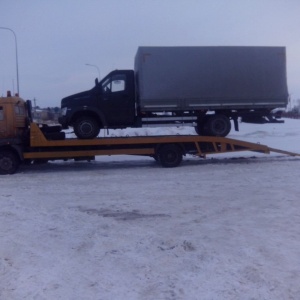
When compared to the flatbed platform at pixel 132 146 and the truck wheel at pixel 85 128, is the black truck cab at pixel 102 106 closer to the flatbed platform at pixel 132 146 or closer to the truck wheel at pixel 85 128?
the truck wheel at pixel 85 128

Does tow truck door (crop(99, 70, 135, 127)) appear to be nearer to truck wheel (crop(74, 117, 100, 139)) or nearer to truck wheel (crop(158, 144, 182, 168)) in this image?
truck wheel (crop(74, 117, 100, 139))

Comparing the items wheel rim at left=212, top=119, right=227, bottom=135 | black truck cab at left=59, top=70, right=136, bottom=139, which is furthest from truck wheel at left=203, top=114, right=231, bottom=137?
black truck cab at left=59, top=70, right=136, bottom=139

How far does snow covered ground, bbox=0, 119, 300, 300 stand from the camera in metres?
5.77

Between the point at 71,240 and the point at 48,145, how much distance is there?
896 cm

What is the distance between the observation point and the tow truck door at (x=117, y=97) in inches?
652

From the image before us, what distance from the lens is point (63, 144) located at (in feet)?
52.7

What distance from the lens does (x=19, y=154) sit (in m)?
15.9

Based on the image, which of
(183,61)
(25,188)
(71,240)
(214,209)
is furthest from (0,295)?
(183,61)

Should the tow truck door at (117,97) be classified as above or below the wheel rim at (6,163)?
above

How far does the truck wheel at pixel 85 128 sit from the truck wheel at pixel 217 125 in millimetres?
3904

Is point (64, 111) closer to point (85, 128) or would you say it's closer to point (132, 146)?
point (85, 128)

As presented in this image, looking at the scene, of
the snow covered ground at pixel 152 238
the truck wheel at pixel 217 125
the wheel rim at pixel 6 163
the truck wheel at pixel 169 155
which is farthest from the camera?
the truck wheel at pixel 217 125

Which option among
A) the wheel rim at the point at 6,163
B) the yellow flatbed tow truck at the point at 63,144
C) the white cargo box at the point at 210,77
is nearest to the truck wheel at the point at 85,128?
the yellow flatbed tow truck at the point at 63,144

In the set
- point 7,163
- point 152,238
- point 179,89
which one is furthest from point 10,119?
Answer: point 152,238
